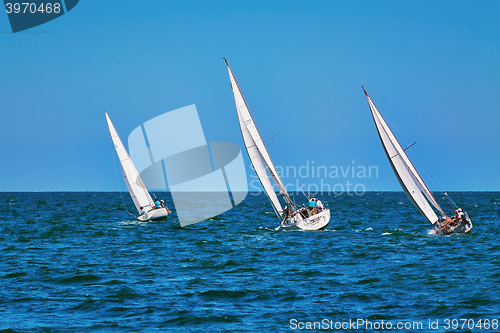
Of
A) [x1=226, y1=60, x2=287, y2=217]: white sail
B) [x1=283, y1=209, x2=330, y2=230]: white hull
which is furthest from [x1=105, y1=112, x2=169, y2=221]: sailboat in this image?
[x1=283, y1=209, x2=330, y2=230]: white hull

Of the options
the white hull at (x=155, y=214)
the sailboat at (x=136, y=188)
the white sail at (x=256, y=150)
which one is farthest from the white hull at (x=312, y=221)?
the sailboat at (x=136, y=188)

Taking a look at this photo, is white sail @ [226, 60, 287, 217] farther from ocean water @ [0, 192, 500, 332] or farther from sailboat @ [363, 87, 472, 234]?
sailboat @ [363, 87, 472, 234]

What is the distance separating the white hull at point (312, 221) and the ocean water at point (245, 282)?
4.62ft

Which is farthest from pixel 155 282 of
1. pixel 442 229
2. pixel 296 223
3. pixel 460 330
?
pixel 442 229

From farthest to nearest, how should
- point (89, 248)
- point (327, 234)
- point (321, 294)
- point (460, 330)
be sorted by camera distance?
point (327, 234)
point (89, 248)
point (321, 294)
point (460, 330)

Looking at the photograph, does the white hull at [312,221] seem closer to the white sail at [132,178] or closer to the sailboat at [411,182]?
the sailboat at [411,182]

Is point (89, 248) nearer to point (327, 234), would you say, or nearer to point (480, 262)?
point (327, 234)

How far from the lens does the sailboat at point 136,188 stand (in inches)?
1772

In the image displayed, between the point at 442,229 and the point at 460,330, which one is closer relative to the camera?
the point at 460,330

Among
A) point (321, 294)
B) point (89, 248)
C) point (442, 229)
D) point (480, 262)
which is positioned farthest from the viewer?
point (442, 229)

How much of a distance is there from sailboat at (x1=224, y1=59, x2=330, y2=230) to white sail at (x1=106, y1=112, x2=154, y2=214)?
47.4 feet

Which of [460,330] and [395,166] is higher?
[395,166]

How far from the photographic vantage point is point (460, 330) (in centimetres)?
1281

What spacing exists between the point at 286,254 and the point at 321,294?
8.55m
